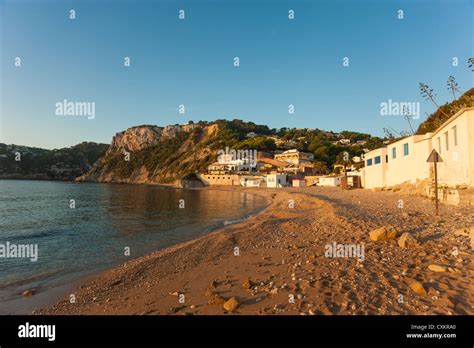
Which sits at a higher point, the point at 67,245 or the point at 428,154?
the point at 428,154

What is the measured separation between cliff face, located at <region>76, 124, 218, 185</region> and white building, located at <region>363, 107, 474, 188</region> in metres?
76.5

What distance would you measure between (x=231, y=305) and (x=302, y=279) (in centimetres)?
209

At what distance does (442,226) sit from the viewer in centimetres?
999

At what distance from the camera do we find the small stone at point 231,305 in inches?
193

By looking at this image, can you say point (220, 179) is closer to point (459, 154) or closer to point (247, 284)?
point (459, 154)

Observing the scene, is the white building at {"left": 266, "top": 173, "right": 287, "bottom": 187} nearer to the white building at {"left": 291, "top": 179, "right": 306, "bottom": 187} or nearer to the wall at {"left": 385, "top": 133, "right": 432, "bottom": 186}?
the white building at {"left": 291, "top": 179, "right": 306, "bottom": 187}

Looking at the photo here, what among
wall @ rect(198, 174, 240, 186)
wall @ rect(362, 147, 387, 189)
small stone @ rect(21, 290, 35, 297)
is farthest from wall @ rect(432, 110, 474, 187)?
wall @ rect(198, 174, 240, 186)

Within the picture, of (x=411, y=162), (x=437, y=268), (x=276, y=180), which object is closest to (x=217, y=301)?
(x=437, y=268)

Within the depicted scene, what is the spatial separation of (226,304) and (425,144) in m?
25.2

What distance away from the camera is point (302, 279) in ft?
20.0

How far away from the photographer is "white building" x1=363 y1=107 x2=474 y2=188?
15273 mm

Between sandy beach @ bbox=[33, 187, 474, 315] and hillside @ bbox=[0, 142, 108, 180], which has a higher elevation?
hillside @ bbox=[0, 142, 108, 180]

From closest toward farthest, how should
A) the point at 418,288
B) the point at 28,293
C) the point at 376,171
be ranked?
the point at 418,288, the point at 28,293, the point at 376,171
